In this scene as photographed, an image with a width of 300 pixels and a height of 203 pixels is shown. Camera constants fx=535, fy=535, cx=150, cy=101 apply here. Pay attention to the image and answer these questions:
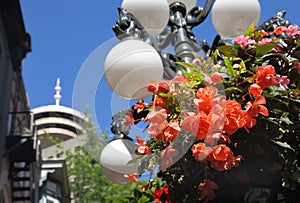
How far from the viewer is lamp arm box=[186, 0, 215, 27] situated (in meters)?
4.23

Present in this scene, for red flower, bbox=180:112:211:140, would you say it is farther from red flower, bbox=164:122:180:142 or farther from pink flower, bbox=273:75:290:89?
pink flower, bbox=273:75:290:89

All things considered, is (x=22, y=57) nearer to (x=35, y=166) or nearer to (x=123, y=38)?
(x=35, y=166)

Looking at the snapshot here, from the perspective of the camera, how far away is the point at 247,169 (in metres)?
2.33

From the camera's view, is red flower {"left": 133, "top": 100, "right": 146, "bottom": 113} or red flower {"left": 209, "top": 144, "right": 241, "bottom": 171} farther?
red flower {"left": 133, "top": 100, "right": 146, "bottom": 113}

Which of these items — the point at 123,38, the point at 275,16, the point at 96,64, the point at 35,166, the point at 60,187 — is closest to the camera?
the point at 96,64

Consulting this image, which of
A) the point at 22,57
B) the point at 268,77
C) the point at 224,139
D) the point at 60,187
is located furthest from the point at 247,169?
the point at 60,187

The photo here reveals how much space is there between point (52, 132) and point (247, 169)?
174ft

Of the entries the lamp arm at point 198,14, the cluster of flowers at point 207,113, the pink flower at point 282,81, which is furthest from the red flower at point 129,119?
the lamp arm at point 198,14

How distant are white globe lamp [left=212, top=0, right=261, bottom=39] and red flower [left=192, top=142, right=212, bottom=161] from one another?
6.21 ft

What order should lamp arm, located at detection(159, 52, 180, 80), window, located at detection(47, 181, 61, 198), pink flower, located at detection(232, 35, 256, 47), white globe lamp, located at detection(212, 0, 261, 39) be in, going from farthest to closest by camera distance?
window, located at detection(47, 181, 61, 198) < white globe lamp, located at detection(212, 0, 261, 39) < lamp arm, located at detection(159, 52, 180, 80) < pink flower, located at detection(232, 35, 256, 47)

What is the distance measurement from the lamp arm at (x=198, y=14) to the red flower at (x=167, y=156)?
6.63 feet

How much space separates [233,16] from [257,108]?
1816 millimetres

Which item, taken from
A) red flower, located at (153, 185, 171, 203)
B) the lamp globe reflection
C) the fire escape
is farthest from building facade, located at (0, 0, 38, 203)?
red flower, located at (153, 185, 171, 203)

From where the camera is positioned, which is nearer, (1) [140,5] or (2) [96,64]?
(2) [96,64]
